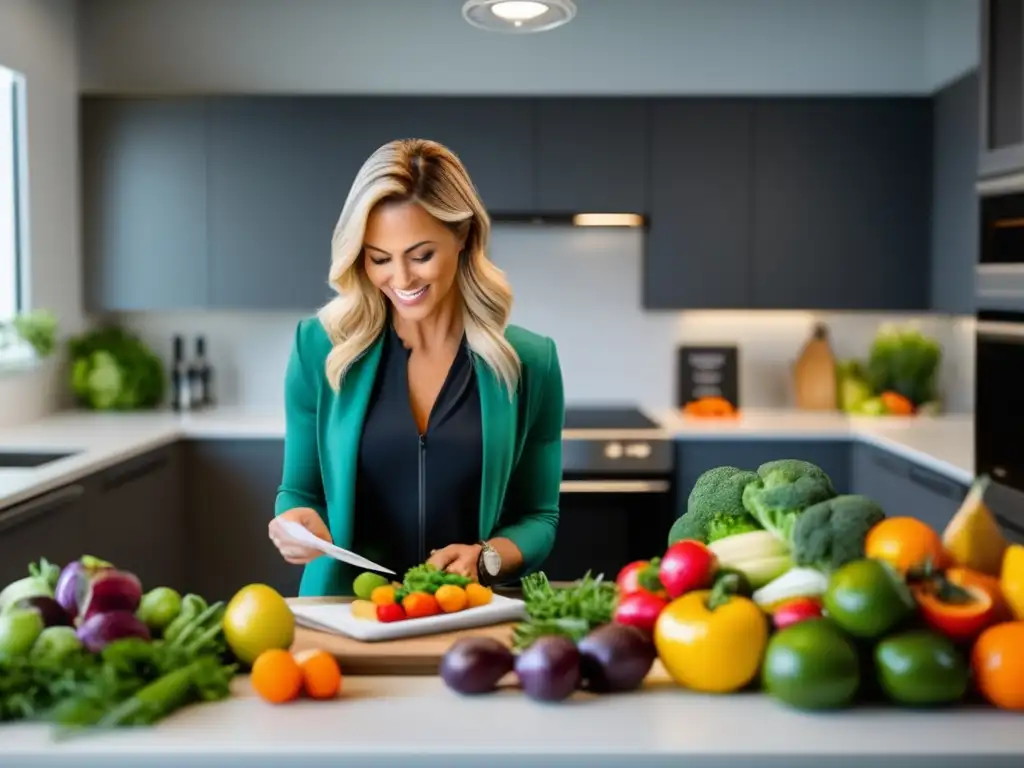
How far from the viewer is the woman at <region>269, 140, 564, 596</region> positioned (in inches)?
88.6

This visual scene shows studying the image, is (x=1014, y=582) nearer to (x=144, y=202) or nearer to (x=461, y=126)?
(x=461, y=126)

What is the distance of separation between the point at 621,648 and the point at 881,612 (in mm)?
298

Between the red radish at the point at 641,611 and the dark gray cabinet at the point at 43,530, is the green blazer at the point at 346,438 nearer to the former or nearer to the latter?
the red radish at the point at 641,611

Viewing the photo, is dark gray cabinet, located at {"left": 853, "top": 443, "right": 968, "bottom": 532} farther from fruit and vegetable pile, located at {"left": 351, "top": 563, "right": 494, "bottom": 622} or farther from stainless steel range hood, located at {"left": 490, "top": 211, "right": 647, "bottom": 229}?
fruit and vegetable pile, located at {"left": 351, "top": 563, "right": 494, "bottom": 622}

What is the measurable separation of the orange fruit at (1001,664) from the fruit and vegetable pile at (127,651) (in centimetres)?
74

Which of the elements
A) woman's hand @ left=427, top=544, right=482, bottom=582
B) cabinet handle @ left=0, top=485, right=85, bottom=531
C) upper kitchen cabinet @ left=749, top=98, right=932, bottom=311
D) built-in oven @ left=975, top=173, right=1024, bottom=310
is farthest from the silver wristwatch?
upper kitchen cabinet @ left=749, top=98, right=932, bottom=311

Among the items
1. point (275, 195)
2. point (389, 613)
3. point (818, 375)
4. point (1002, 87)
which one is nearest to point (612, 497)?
point (818, 375)

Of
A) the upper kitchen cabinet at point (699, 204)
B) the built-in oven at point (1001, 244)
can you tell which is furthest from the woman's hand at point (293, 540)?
the upper kitchen cabinet at point (699, 204)

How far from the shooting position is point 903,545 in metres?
1.42

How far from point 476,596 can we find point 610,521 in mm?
2621

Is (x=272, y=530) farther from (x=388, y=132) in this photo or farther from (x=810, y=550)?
(x=388, y=132)

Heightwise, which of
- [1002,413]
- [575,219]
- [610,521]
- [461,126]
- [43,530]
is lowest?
[610,521]

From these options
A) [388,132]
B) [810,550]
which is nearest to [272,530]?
[810,550]

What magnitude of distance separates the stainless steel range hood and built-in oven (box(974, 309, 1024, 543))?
1777mm
